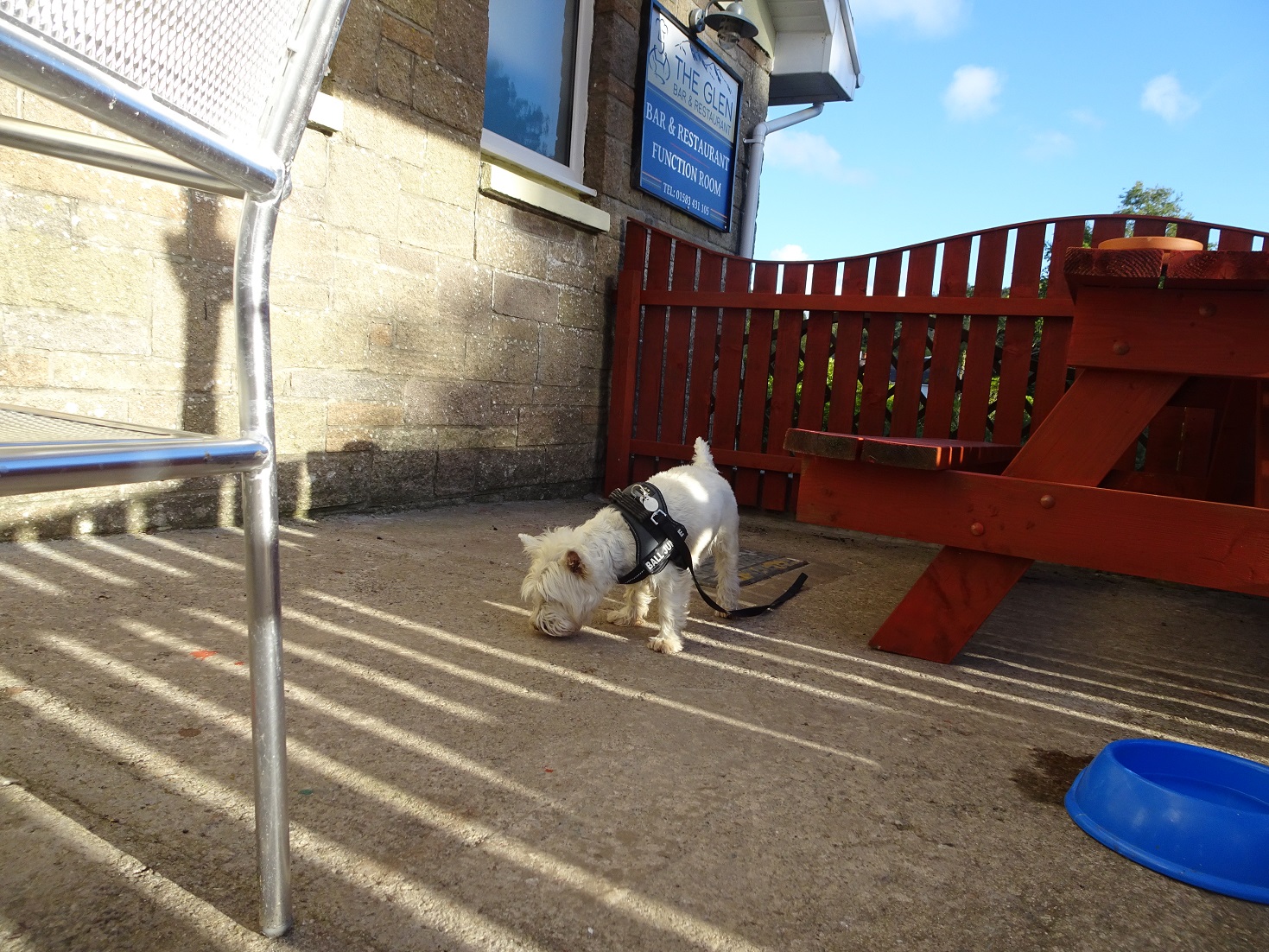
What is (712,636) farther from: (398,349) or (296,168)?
(296,168)

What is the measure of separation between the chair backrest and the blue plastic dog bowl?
1.83 metres

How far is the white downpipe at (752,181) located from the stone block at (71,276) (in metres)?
5.91

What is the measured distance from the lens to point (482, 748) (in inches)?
70.4

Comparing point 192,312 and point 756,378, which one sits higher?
point 192,312

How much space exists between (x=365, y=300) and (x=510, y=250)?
3.68 feet

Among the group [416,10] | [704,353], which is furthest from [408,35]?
[704,353]

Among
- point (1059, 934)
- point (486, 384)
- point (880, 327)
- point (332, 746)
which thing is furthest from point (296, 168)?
point (1059, 934)

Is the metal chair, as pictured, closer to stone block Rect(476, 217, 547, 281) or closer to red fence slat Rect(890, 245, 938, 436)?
stone block Rect(476, 217, 547, 281)

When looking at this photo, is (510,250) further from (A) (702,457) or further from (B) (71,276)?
(B) (71,276)

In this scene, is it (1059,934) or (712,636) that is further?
(712,636)

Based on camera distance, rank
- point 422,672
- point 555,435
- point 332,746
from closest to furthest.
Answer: point 332,746
point 422,672
point 555,435

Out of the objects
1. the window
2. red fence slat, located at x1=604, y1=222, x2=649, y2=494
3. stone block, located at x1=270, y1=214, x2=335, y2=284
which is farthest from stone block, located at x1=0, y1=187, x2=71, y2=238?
red fence slat, located at x1=604, y1=222, x2=649, y2=494

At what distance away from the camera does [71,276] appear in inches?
115

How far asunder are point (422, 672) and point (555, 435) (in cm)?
331
